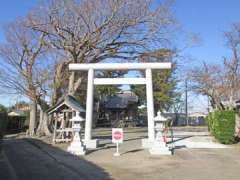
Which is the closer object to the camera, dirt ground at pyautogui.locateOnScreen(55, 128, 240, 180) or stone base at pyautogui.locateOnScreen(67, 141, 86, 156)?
dirt ground at pyautogui.locateOnScreen(55, 128, 240, 180)

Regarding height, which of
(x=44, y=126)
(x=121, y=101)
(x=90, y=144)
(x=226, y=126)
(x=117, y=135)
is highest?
(x=121, y=101)

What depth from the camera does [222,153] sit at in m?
15.1

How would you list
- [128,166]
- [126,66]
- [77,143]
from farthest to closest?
1. [126,66]
2. [77,143]
3. [128,166]

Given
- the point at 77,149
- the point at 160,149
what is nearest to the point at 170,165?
the point at 160,149

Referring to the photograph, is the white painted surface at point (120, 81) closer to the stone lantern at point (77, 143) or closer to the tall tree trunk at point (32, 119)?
the stone lantern at point (77, 143)

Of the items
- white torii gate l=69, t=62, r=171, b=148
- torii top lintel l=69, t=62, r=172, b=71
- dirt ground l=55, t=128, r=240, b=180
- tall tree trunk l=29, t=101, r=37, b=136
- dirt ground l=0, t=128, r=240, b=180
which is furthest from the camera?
tall tree trunk l=29, t=101, r=37, b=136

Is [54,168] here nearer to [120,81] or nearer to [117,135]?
[117,135]

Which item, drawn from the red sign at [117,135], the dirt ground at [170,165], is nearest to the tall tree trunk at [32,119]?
the dirt ground at [170,165]

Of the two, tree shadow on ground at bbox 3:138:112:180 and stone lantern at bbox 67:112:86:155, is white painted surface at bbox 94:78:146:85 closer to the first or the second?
stone lantern at bbox 67:112:86:155

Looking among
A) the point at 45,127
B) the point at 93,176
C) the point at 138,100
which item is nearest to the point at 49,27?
the point at 45,127

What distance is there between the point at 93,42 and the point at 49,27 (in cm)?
329

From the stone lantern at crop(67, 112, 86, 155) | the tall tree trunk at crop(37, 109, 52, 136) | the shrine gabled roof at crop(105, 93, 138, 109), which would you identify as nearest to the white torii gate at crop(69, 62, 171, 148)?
the stone lantern at crop(67, 112, 86, 155)

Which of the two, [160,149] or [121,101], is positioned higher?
[121,101]

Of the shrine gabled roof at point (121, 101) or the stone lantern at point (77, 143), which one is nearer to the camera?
the stone lantern at point (77, 143)
